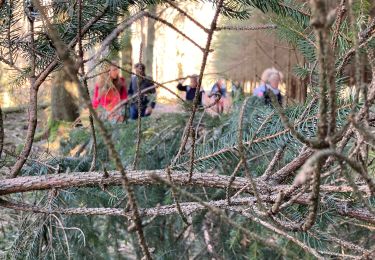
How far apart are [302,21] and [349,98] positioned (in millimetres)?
173

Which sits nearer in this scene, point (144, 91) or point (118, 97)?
point (144, 91)

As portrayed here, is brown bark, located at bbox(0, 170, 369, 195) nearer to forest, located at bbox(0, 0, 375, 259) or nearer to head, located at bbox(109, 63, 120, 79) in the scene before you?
forest, located at bbox(0, 0, 375, 259)

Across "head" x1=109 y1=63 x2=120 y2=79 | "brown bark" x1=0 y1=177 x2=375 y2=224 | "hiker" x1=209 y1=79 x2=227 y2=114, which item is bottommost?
"brown bark" x1=0 y1=177 x2=375 y2=224

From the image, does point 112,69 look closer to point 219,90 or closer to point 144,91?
point 219,90

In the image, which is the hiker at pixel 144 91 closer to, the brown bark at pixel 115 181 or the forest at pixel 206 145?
the forest at pixel 206 145

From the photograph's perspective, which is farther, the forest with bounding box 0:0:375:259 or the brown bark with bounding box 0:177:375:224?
→ the brown bark with bounding box 0:177:375:224

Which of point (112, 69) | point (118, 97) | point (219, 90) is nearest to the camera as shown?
A: point (219, 90)

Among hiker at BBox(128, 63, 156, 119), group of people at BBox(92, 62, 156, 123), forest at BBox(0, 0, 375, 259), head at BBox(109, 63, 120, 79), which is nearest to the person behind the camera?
forest at BBox(0, 0, 375, 259)

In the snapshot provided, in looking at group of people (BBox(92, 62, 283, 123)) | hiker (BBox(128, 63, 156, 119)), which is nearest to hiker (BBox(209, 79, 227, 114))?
group of people (BBox(92, 62, 283, 123))

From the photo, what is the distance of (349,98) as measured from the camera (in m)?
0.85

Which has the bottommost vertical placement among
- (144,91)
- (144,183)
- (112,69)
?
(144,183)

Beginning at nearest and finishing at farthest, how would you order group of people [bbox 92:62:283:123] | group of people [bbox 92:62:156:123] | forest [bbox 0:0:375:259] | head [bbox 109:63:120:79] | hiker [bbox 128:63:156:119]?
forest [bbox 0:0:375:259], head [bbox 109:63:120:79], hiker [bbox 128:63:156:119], group of people [bbox 92:62:283:123], group of people [bbox 92:62:156:123]

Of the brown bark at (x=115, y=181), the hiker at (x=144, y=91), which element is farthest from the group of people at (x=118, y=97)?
the brown bark at (x=115, y=181)

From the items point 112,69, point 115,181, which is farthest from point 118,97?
point 115,181
